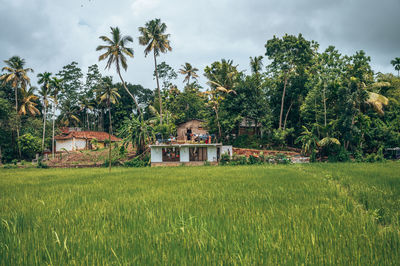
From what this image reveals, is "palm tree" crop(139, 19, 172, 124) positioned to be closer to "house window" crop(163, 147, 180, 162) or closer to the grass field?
"house window" crop(163, 147, 180, 162)

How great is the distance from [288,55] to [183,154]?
1641 centimetres

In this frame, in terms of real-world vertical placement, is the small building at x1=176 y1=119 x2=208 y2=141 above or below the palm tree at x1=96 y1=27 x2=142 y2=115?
below

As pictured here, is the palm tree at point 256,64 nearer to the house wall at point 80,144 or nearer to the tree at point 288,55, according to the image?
the tree at point 288,55

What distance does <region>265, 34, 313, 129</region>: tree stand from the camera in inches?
935

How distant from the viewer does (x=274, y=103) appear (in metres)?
26.4

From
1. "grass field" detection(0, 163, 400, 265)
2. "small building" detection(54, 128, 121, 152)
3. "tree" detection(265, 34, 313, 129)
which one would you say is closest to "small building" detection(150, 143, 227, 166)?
"tree" detection(265, 34, 313, 129)

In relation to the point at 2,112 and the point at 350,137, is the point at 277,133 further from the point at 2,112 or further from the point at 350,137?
the point at 2,112

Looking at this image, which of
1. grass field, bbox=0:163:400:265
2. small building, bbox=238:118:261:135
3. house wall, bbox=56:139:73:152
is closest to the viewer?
grass field, bbox=0:163:400:265

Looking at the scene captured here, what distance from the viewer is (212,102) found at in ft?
79.5

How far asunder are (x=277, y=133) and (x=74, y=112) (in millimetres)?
36813

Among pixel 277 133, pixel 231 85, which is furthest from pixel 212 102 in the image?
pixel 277 133

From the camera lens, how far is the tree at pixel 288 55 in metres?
23.8

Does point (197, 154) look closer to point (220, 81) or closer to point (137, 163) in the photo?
point (137, 163)

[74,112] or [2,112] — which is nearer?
[2,112]
